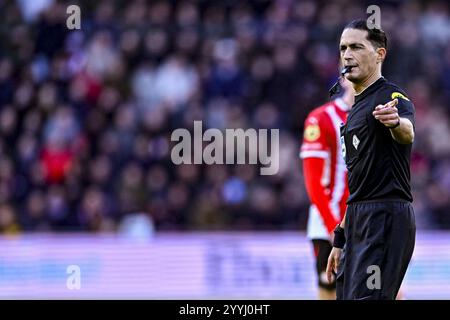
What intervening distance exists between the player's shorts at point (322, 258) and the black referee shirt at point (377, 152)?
2.21 metres

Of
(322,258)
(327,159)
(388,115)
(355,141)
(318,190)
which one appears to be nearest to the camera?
(388,115)

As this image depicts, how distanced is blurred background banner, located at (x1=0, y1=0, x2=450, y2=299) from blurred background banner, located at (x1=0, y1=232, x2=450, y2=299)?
0.02m

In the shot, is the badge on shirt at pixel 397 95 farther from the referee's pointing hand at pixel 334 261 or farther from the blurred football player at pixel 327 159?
the blurred football player at pixel 327 159

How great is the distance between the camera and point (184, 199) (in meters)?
14.1

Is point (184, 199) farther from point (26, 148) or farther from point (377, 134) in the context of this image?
point (377, 134)

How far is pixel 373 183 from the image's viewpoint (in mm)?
5965

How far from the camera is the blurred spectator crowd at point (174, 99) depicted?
551 inches

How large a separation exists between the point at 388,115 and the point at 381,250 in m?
0.82

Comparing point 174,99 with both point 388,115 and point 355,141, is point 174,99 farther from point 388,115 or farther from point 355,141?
point 388,115

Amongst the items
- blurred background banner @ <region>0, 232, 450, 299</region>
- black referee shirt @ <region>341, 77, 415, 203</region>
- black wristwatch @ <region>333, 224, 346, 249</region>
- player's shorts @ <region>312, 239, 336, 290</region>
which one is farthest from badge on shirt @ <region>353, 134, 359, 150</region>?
blurred background banner @ <region>0, 232, 450, 299</region>

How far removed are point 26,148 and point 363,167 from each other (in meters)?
9.40

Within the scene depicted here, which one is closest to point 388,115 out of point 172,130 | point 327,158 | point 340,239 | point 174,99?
point 340,239

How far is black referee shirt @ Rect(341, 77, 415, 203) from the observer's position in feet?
19.3
